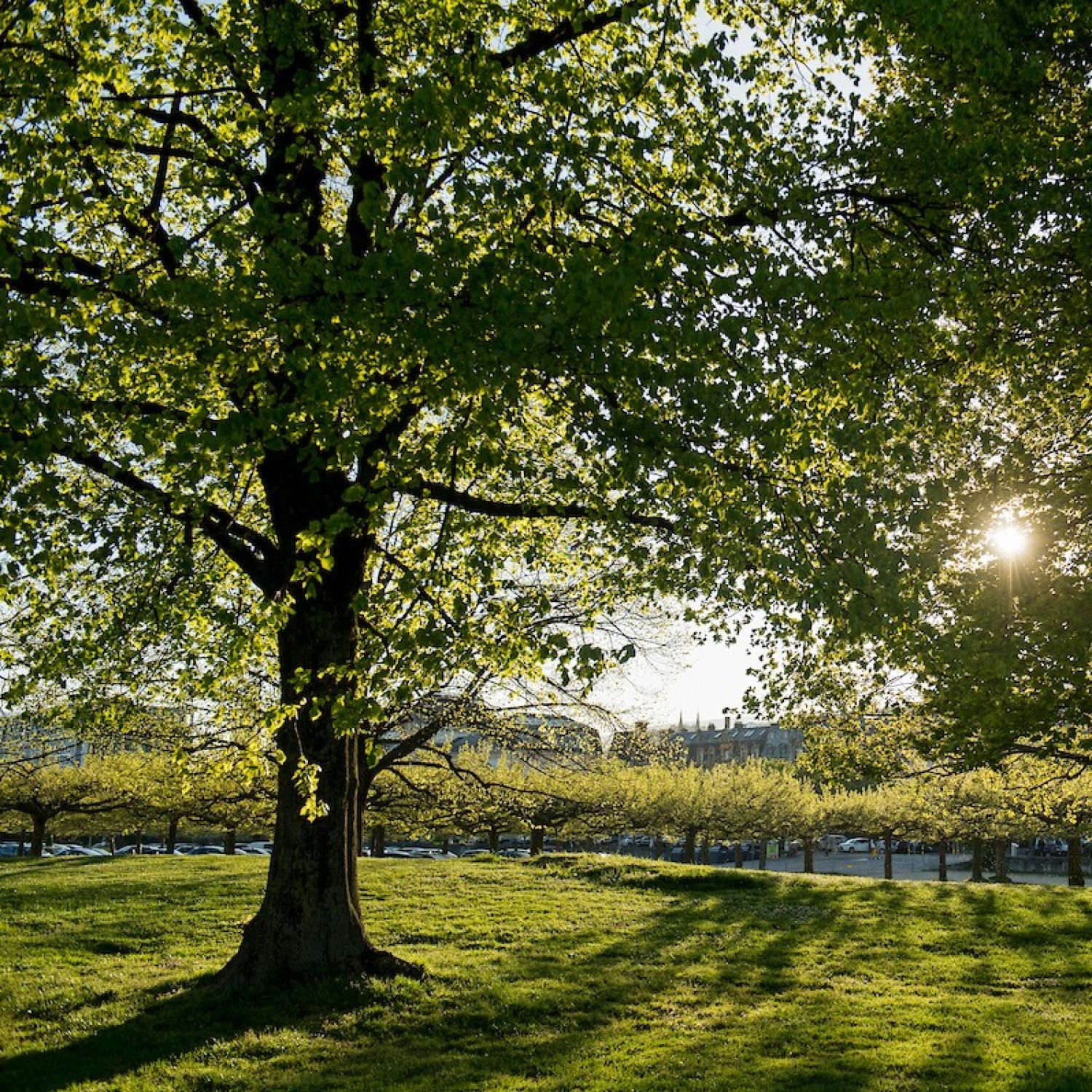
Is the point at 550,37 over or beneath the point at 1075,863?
over

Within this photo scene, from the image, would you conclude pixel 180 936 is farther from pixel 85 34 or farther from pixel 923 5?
pixel 923 5

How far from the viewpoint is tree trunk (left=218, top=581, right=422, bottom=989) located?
463 inches

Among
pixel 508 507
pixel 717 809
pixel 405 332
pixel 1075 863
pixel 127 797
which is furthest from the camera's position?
pixel 717 809

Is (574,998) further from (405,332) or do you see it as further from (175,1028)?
(405,332)

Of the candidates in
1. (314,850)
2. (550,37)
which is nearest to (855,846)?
(314,850)

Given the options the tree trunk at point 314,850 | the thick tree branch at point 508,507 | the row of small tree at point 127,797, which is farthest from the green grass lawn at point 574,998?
the row of small tree at point 127,797

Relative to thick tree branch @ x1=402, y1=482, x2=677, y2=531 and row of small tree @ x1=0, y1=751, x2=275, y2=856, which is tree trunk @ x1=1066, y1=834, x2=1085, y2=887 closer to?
row of small tree @ x1=0, y1=751, x2=275, y2=856

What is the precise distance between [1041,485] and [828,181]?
19.7 feet

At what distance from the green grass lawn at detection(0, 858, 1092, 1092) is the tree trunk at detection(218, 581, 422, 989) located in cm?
54

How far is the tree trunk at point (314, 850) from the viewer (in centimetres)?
1177

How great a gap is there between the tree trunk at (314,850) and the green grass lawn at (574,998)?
54 centimetres

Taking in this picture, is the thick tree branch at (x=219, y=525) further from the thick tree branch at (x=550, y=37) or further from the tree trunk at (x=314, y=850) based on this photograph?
the thick tree branch at (x=550, y=37)

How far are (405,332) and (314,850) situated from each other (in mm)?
6793

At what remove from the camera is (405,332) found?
8.35 m
